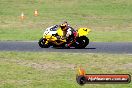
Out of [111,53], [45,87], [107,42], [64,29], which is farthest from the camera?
[107,42]

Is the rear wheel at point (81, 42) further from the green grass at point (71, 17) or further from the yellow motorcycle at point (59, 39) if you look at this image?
the green grass at point (71, 17)

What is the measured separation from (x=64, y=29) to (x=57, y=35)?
547 millimetres

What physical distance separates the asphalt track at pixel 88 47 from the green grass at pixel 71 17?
2797mm

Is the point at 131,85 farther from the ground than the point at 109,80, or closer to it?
closer to it

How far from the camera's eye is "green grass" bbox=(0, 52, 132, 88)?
52.4ft

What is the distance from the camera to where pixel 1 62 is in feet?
68.1

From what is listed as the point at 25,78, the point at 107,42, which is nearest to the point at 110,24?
the point at 107,42

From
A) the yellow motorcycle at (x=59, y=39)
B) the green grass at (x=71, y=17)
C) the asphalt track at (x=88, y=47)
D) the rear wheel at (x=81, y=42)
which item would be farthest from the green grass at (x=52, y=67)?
the green grass at (x=71, y=17)

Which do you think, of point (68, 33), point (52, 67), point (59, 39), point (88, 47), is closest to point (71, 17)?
point (88, 47)

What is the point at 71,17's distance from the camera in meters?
50.6

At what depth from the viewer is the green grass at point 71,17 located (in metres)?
36.3

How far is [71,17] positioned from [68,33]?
23761 mm

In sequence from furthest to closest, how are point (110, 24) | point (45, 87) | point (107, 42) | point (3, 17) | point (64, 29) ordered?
point (3, 17)
point (110, 24)
point (107, 42)
point (64, 29)
point (45, 87)

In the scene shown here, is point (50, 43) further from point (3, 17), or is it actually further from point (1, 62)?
point (3, 17)
